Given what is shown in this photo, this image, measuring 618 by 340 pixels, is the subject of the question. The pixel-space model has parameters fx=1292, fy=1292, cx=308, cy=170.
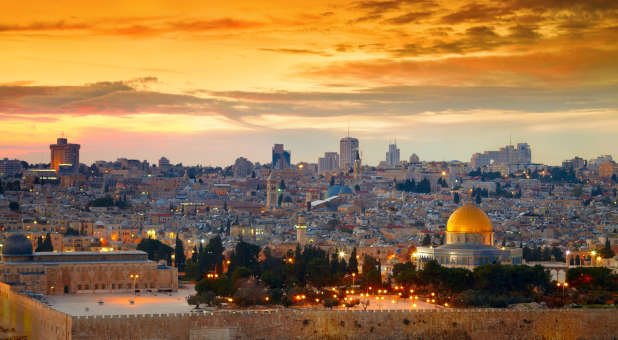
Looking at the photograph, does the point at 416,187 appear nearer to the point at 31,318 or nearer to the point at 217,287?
the point at 217,287

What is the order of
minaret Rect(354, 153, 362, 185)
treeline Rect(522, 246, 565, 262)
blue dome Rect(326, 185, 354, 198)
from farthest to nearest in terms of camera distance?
minaret Rect(354, 153, 362, 185)
blue dome Rect(326, 185, 354, 198)
treeline Rect(522, 246, 565, 262)

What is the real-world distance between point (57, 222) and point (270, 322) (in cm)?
5650

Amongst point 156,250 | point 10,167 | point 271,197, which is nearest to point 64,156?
point 10,167

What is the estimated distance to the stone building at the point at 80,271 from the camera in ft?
177

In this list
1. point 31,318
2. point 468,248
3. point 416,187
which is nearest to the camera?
point 31,318

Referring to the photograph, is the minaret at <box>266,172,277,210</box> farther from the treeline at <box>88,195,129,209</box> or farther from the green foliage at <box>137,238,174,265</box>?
the green foliage at <box>137,238,174,265</box>

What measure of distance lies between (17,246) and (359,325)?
18739 mm

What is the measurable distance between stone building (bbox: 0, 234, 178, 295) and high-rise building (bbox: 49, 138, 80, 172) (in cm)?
11400

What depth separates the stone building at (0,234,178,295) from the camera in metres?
53.9

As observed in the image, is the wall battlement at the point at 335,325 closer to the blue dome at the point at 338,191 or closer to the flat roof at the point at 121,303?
the flat roof at the point at 121,303

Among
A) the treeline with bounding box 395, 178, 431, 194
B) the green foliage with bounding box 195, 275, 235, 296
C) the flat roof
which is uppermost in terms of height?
the treeline with bounding box 395, 178, 431, 194

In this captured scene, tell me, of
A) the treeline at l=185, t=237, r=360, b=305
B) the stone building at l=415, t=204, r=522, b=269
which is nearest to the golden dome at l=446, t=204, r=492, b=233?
the stone building at l=415, t=204, r=522, b=269

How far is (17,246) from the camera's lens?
5519 centimetres

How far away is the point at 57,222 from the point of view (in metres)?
96.2
